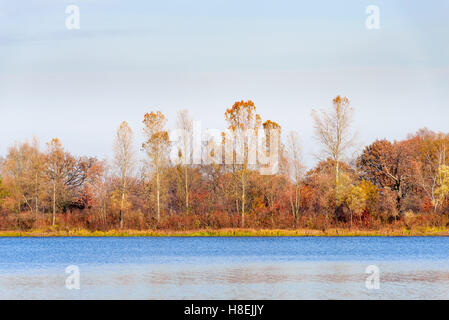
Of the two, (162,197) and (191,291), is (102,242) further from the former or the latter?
(191,291)

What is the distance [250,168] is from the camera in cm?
6625

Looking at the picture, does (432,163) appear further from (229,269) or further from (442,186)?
(229,269)

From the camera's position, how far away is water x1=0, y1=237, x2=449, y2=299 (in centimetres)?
2409

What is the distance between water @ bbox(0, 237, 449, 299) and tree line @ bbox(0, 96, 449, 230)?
803 centimetres

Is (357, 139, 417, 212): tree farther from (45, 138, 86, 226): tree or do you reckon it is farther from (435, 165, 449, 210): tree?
(45, 138, 86, 226): tree

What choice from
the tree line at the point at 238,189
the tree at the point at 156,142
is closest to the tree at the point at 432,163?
the tree line at the point at 238,189

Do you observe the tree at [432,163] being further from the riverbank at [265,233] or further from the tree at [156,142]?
the tree at [156,142]

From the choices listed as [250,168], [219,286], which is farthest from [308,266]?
[250,168]

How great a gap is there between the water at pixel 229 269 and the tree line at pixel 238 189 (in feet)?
26.3

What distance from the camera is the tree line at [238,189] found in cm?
6100

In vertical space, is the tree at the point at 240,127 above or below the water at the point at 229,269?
above

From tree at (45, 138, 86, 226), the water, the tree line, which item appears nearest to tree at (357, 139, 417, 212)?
the tree line

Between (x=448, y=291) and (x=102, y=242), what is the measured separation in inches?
1394
